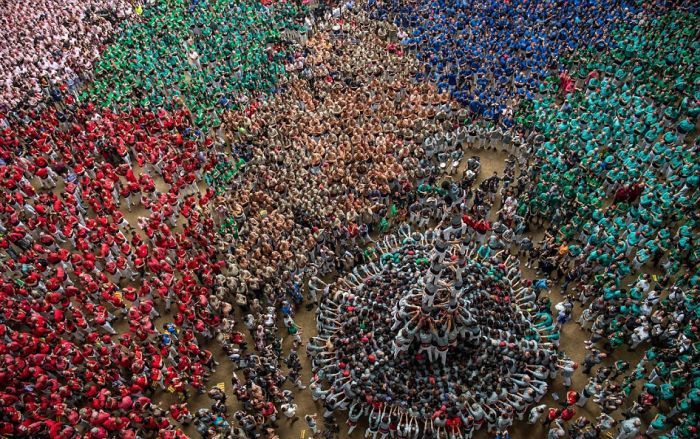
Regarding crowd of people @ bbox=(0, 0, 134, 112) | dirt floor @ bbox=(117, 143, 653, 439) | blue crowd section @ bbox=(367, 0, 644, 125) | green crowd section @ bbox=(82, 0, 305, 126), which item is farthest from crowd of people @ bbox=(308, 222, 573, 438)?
crowd of people @ bbox=(0, 0, 134, 112)

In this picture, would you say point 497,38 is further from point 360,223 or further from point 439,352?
point 439,352

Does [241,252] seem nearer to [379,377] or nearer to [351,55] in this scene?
[379,377]

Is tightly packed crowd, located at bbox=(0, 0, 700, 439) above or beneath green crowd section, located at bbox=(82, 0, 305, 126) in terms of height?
beneath

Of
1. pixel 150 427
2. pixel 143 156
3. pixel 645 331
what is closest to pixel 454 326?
pixel 645 331

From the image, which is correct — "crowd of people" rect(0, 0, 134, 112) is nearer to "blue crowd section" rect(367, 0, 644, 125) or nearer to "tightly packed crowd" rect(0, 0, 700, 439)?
"tightly packed crowd" rect(0, 0, 700, 439)

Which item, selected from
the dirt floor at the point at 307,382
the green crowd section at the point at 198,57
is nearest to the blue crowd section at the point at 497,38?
the green crowd section at the point at 198,57
